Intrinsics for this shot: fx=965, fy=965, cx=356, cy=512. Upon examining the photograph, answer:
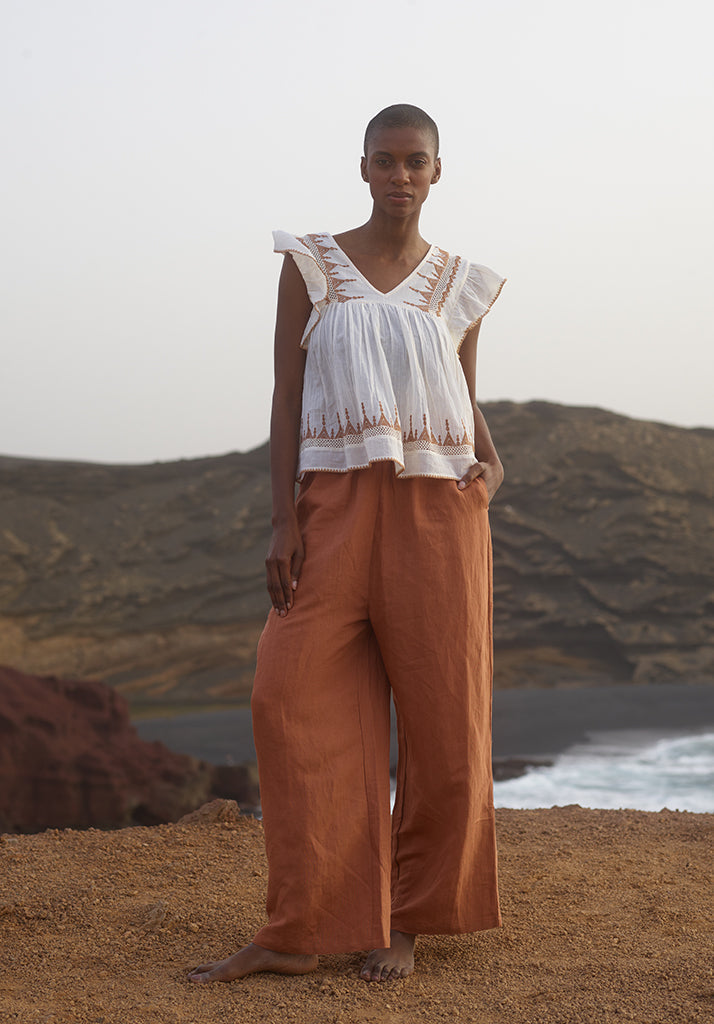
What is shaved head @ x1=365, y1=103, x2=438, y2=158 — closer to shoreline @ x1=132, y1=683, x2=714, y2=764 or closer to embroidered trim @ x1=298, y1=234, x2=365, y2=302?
embroidered trim @ x1=298, y1=234, x2=365, y2=302

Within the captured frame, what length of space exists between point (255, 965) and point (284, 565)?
89cm

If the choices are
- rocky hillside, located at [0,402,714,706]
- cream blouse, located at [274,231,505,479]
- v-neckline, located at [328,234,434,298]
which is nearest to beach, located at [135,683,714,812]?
rocky hillside, located at [0,402,714,706]

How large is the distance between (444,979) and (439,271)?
5.43 ft

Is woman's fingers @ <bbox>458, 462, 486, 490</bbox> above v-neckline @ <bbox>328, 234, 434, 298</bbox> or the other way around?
the other way around

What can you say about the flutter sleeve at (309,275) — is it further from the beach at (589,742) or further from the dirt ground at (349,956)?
the beach at (589,742)

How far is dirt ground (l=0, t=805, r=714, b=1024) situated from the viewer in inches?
78.2

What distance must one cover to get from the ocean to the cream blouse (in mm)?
4139

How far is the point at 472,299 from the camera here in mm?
2381

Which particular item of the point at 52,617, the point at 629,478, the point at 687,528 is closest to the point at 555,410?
the point at 629,478

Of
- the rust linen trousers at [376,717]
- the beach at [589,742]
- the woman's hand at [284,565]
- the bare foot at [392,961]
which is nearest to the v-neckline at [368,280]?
the rust linen trousers at [376,717]

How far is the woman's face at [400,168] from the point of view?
87.1 inches

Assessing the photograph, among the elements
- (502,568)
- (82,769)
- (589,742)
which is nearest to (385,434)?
(82,769)

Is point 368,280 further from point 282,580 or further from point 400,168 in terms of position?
point 282,580

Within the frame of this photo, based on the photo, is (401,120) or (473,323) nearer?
(401,120)
